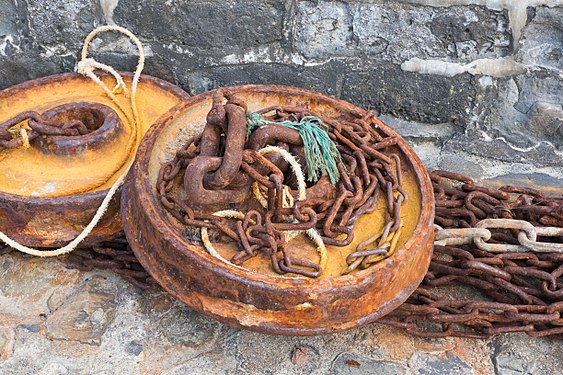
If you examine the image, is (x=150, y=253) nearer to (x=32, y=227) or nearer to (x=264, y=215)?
(x=264, y=215)

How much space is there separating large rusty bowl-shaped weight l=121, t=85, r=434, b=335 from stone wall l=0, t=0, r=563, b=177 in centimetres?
70

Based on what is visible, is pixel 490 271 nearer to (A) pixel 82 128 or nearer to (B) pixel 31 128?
(A) pixel 82 128

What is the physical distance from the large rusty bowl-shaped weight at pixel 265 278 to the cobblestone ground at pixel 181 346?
0.29 m

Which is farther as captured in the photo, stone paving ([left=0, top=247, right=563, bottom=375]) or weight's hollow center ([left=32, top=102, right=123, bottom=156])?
weight's hollow center ([left=32, top=102, right=123, bottom=156])

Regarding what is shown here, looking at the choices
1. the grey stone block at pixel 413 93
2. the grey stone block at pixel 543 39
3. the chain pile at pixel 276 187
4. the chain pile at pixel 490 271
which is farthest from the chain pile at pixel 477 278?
the grey stone block at pixel 543 39

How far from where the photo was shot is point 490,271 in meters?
2.04

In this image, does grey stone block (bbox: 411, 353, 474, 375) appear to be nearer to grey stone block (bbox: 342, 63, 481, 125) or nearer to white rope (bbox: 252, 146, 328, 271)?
white rope (bbox: 252, 146, 328, 271)

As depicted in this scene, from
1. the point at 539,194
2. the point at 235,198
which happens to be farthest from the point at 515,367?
the point at 235,198

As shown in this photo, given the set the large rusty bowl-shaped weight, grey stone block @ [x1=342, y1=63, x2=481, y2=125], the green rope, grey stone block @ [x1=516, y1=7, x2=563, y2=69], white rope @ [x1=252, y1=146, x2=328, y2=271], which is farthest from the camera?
grey stone block @ [x1=342, y1=63, x2=481, y2=125]

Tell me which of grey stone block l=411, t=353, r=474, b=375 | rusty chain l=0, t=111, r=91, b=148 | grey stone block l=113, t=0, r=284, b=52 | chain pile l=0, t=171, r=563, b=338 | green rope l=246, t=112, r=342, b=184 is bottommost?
grey stone block l=411, t=353, r=474, b=375

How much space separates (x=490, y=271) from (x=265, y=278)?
0.84 m

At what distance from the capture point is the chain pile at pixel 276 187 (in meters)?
1.76

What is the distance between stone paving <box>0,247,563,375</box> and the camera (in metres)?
1.96

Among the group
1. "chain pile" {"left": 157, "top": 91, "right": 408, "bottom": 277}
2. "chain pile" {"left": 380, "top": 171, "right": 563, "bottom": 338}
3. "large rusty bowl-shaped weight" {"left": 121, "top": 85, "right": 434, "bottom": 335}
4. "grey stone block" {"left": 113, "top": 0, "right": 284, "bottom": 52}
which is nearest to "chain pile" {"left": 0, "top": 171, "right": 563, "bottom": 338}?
"chain pile" {"left": 380, "top": 171, "right": 563, "bottom": 338}
